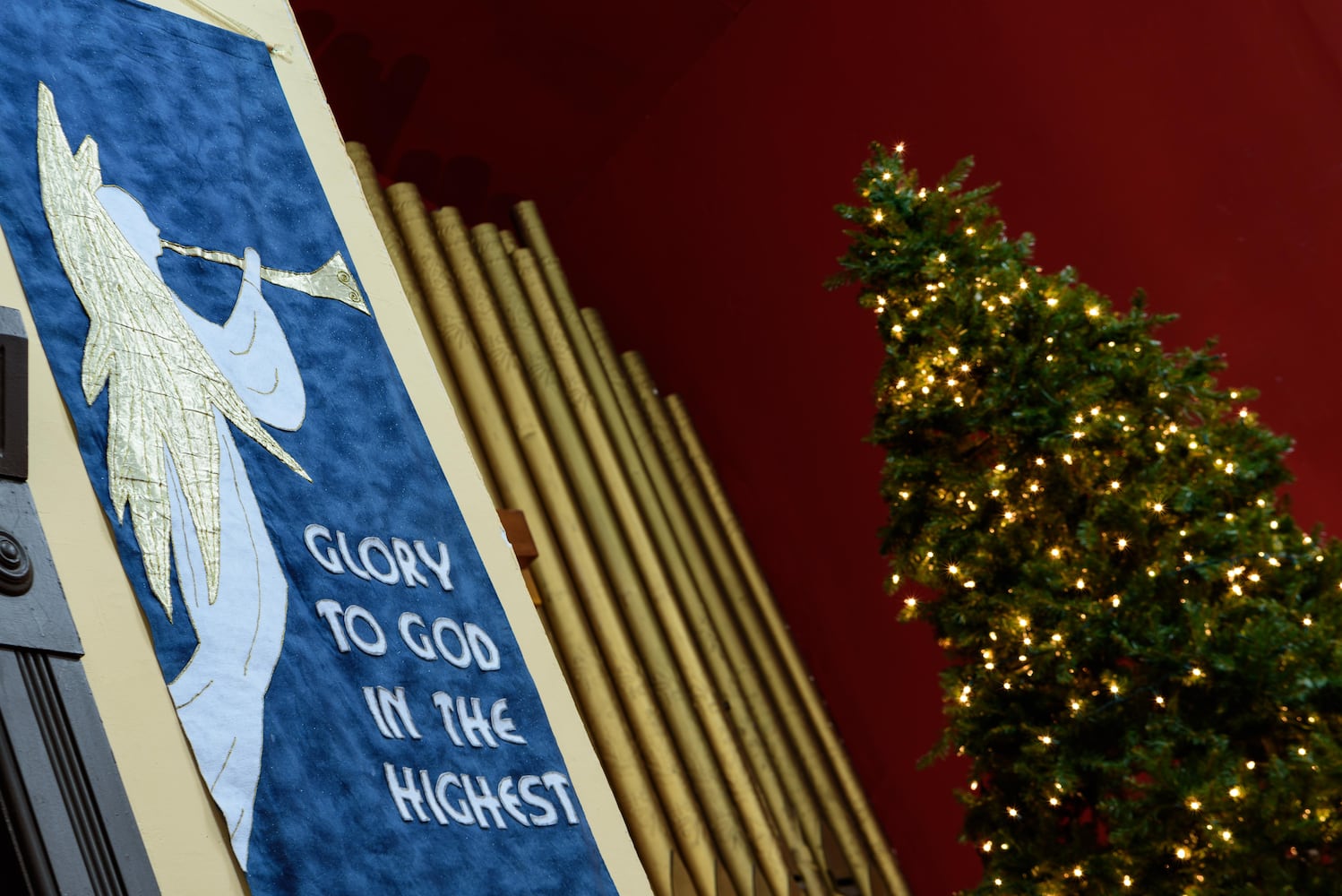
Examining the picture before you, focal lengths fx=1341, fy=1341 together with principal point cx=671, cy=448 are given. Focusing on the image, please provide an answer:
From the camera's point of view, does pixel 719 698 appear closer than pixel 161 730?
No

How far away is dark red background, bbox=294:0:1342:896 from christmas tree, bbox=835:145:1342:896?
702 millimetres

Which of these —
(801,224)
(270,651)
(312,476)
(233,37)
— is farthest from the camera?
(801,224)

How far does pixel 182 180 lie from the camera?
232 centimetres

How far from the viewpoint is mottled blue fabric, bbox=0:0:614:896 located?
192 centimetres

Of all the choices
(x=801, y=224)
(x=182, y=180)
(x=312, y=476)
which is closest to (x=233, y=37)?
(x=182, y=180)

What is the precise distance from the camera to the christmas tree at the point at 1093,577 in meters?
2.81

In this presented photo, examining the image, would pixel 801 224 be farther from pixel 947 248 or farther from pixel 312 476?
pixel 312 476

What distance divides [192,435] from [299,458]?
21cm

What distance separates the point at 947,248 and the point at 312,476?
1.86 m

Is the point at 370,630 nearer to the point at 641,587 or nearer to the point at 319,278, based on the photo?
the point at 319,278

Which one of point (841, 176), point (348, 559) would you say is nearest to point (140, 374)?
point (348, 559)

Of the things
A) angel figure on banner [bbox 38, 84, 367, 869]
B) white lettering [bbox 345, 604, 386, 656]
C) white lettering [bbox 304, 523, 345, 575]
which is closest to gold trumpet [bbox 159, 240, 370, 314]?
angel figure on banner [bbox 38, 84, 367, 869]

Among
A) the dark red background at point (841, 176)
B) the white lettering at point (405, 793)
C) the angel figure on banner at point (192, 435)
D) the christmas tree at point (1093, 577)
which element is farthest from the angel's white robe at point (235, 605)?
the dark red background at point (841, 176)

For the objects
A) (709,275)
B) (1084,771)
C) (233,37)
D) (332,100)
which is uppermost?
(332,100)
